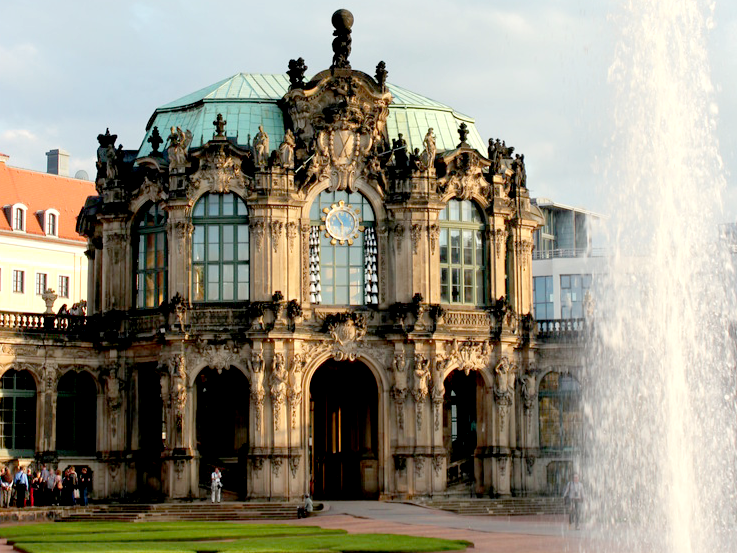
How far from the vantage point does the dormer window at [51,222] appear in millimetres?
93250

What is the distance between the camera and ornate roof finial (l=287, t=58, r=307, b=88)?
6209 cm

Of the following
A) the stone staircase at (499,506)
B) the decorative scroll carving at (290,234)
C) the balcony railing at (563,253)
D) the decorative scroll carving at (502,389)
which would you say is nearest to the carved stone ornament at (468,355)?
the decorative scroll carving at (502,389)

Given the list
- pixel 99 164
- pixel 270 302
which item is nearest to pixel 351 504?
pixel 270 302

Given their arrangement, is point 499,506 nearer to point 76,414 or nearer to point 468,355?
point 468,355

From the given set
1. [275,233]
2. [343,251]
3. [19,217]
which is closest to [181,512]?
[275,233]

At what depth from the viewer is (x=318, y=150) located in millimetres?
60688

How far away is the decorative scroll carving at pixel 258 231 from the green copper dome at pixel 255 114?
14.6 feet

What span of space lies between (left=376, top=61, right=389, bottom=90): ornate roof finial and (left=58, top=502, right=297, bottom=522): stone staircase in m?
17.9

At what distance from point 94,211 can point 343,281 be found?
12301mm

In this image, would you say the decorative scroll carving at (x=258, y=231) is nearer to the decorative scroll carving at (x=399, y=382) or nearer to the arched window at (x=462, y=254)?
the decorative scroll carving at (x=399, y=382)

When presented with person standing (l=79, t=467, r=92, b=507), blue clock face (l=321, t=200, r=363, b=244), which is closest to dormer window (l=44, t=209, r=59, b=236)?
person standing (l=79, t=467, r=92, b=507)

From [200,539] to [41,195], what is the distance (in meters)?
55.8

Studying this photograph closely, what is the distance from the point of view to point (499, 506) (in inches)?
2259

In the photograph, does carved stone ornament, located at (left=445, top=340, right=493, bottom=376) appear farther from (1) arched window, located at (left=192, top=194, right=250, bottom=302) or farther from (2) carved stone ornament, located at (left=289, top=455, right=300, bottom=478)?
(1) arched window, located at (left=192, top=194, right=250, bottom=302)
